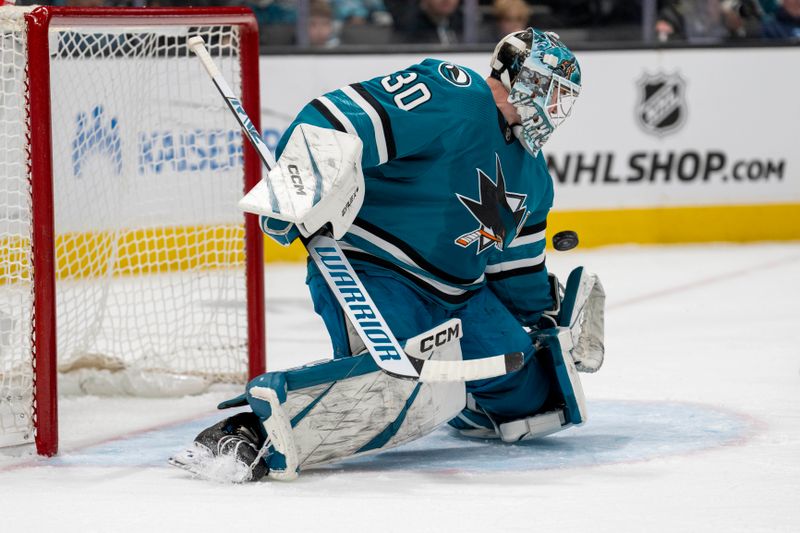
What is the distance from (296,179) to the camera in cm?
239

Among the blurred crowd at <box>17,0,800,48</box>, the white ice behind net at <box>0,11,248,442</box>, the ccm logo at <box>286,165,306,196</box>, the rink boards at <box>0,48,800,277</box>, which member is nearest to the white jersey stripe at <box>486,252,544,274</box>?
the ccm logo at <box>286,165,306,196</box>

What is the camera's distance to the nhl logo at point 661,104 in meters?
6.13

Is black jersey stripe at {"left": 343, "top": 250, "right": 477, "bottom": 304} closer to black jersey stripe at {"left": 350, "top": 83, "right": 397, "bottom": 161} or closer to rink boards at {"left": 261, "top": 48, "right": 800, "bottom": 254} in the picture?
black jersey stripe at {"left": 350, "top": 83, "right": 397, "bottom": 161}

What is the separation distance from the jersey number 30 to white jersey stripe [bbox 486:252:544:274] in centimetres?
52

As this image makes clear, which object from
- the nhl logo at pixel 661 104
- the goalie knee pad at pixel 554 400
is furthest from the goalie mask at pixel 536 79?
the nhl logo at pixel 661 104

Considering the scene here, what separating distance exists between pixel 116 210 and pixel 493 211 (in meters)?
1.56

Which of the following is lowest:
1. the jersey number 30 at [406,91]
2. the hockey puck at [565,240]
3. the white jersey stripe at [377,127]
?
the hockey puck at [565,240]

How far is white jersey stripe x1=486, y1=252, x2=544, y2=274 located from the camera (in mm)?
3008

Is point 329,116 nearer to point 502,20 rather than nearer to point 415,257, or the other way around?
point 415,257

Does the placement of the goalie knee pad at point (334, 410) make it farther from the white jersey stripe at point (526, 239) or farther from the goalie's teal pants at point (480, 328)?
the white jersey stripe at point (526, 239)

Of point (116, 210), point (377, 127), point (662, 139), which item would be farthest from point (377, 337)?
point (662, 139)

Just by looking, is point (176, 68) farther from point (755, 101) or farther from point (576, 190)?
point (755, 101)

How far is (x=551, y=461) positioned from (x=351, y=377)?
489 millimetres

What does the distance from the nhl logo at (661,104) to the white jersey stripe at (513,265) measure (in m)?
3.28
